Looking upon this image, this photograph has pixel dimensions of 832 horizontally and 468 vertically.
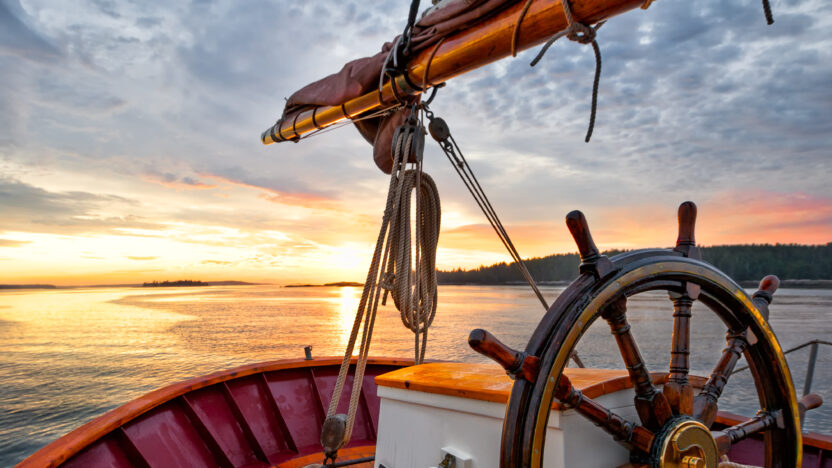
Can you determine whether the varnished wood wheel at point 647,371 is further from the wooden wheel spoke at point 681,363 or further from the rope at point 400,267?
the rope at point 400,267

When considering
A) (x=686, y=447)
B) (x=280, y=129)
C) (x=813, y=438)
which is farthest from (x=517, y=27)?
(x=280, y=129)

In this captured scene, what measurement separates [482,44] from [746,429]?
1.85m

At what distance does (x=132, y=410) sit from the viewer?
99.0 inches

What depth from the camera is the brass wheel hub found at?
1.27 meters

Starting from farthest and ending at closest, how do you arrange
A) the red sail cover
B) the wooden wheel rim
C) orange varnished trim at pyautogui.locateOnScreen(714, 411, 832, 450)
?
1. the red sail cover
2. orange varnished trim at pyautogui.locateOnScreen(714, 411, 832, 450)
3. the wooden wheel rim

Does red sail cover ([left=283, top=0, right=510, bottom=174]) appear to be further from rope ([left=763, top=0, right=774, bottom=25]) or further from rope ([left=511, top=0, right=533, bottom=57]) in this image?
rope ([left=763, top=0, right=774, bottom=25])

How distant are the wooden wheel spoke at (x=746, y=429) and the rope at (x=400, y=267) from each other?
1338 millimetres

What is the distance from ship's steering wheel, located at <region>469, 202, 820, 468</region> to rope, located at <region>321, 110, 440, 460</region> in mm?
1227

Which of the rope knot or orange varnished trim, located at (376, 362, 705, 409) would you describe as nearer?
orange varnished trim, located at (376, 362, 705, 409)

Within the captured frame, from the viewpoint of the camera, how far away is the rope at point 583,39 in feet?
6.11

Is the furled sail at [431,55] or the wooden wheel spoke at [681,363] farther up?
the furled sail at [431,55]

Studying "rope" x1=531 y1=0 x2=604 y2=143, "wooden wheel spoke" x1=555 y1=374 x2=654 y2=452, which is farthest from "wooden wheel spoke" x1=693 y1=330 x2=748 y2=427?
"rope" x1=531 y1=0 x2=604 y2=143

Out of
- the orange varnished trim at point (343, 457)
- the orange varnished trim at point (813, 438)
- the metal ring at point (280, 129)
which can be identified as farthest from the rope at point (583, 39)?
the metal ring at point (280, 129)

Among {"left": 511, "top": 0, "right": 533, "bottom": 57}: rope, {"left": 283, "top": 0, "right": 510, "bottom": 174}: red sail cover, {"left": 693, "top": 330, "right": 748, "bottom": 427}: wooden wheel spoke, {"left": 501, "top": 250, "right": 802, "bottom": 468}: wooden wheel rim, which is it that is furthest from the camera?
{"left": 283, "top": 0, "right": 510, "bottom": 174}: red sail cover
